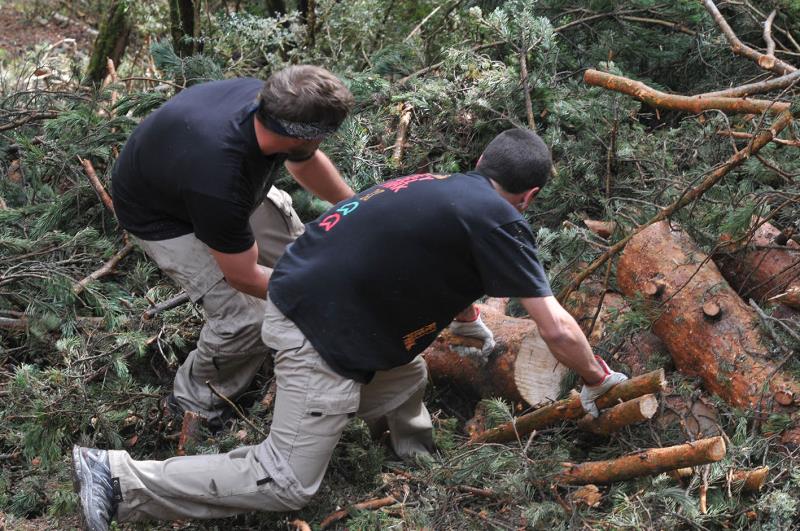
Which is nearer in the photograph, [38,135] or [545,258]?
[545,258]

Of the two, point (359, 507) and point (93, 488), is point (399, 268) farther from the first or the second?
point (93, 488)

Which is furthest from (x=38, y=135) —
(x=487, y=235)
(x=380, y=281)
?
(x=487, y=235)

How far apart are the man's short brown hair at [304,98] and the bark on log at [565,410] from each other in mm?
1349

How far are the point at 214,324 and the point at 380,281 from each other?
1034mm

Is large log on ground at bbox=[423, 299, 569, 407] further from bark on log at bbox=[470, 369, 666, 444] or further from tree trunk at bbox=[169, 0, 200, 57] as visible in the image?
tree trunk at bbox=[169, 0, 200, 57]

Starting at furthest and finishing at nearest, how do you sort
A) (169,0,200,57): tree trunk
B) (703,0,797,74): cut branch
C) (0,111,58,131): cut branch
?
(169,0,200,57): tree trunk < (0,111,58,131): cut branch < (703,0,797,74): cut branch

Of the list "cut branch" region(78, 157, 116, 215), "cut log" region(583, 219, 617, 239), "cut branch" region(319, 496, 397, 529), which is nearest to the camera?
"cut branch" region(319, 496, 397, 529)

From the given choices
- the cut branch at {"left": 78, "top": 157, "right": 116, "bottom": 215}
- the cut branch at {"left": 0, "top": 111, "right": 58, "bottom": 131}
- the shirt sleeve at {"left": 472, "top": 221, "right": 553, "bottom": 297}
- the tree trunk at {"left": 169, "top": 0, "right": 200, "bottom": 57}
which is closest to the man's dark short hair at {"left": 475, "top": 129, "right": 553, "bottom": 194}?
the shirt sleeve at {"left": 472, "top": 221, "right": 553, "bottom": 297}

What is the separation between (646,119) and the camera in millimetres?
5512

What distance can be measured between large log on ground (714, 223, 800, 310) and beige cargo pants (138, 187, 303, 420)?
6.49ft

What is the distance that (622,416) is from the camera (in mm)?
3098

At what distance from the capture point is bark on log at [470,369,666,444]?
9.96 ft

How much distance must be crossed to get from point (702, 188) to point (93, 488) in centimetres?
272

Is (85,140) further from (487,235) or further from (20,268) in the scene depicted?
(487,235)
